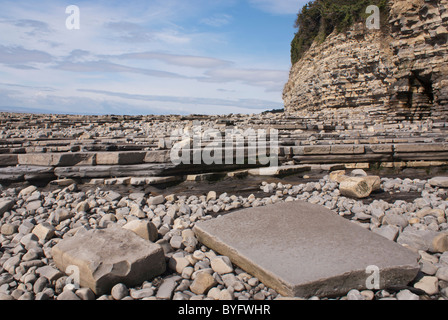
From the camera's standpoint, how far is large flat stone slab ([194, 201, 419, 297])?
2.06 m

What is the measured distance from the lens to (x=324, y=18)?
22078 mm

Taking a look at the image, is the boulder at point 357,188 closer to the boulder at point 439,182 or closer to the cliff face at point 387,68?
the boulder at point 439,182

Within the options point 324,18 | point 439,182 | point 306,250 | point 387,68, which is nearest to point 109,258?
point 306,250

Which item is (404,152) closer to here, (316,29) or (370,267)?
(370,267)

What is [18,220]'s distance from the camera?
346 cm

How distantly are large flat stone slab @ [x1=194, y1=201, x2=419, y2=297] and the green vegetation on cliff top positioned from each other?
776 inches

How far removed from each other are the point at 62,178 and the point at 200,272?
130 inches

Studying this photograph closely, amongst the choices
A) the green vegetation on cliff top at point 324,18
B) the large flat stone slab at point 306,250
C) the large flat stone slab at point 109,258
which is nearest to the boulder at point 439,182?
the large flat stone slab at point 306,250

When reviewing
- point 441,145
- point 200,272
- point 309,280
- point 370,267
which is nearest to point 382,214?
point 370,267

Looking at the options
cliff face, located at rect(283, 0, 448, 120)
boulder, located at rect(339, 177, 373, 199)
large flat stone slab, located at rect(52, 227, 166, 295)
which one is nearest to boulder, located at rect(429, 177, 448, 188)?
boulder, located at rect(339, 177, 373, 199)

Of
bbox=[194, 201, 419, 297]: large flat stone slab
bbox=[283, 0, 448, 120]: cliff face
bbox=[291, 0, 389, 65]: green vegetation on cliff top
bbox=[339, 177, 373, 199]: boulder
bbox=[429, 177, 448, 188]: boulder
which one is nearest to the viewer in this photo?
bbox=[194, 201, 419, 297]: large flat stone slab

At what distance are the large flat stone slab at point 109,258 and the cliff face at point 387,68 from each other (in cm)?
1409

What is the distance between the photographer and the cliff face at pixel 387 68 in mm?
12875

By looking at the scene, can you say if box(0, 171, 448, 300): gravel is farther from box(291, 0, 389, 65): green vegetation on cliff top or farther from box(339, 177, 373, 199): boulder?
box(291, 0, 389, 65): green vegetation on cliff top
